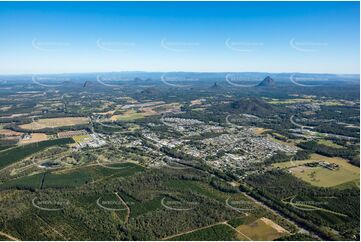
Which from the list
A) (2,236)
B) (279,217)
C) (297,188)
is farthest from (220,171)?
(2,236)

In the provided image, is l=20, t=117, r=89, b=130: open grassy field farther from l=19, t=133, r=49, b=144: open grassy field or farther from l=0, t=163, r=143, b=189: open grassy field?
l=0, t=163, r=143, b=189: open grassy field

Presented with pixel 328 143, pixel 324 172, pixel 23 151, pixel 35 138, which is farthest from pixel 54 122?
pixel 324 172

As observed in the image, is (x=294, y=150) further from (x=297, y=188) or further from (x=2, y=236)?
(x=2, y=236)

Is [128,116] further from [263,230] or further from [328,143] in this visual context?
[263,230]

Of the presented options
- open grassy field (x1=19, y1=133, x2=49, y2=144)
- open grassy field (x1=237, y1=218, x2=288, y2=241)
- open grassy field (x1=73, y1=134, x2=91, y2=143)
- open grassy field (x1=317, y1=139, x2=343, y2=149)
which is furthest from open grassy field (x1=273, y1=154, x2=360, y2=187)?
open grassy field (x1=19, y1=133, x2=49, y2=144)

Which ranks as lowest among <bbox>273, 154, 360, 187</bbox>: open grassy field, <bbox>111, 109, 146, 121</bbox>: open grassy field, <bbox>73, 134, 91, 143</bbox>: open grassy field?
Answer: <bbox>73, 134, 91, 143</bbox>: open grassy field

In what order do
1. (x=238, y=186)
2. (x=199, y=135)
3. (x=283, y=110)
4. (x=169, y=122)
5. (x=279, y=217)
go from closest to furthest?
(x=279, y=217) → (x=238, y=186) → (x=199, y=135) → (x=169, y=122) → (x=283, y=110)

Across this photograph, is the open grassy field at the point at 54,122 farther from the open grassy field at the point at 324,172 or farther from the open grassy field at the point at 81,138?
the open grassy field at the point at 324,172

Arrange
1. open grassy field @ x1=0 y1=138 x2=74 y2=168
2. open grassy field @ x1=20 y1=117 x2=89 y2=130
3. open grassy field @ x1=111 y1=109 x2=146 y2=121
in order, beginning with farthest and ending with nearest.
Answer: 1. open grassy field @ x1=111 y1=109 x2=146 y2=121
2. open grassy field @ x1=20 y1=117 x2=89 y2=130
3. open grassy field @ x1=0 y1=138 x2=74 y2=168
